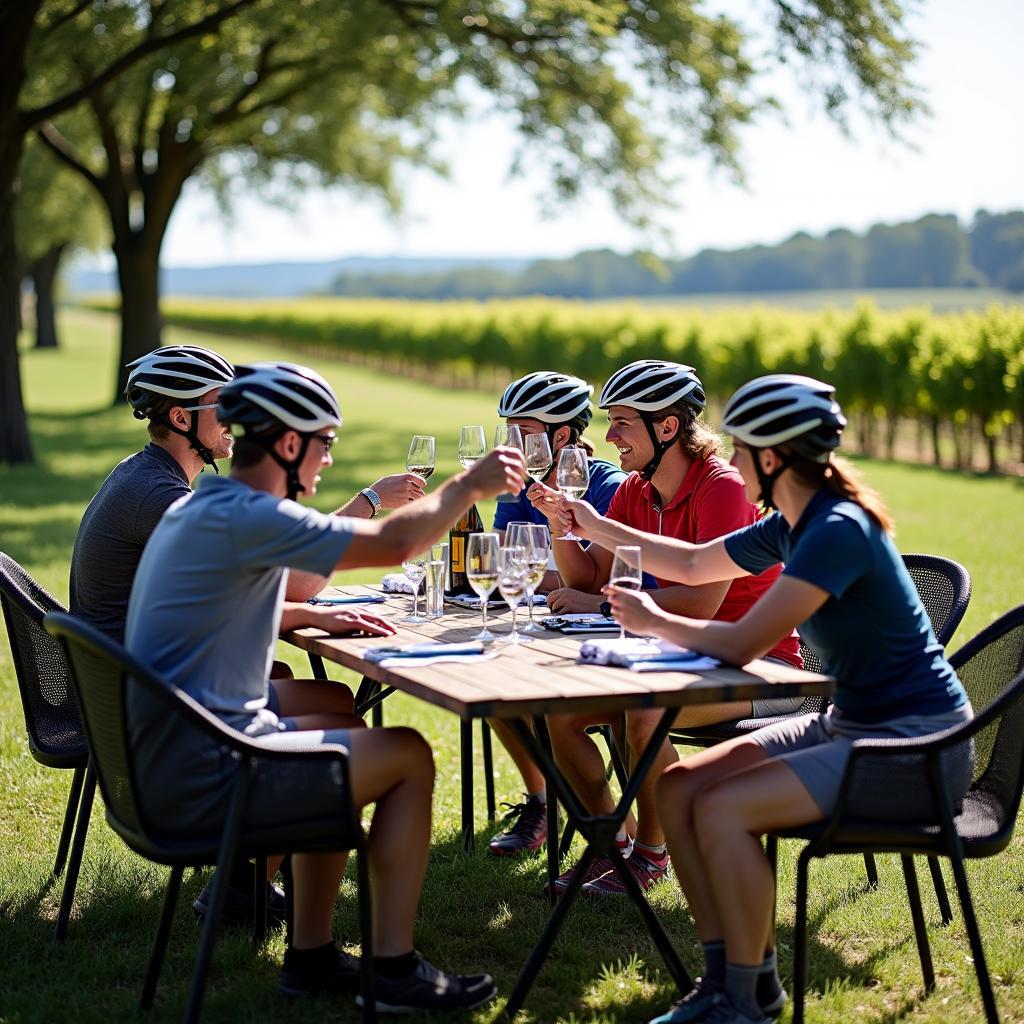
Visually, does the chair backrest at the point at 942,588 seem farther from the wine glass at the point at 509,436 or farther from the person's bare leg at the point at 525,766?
the person's bare leg at the point at 525,766

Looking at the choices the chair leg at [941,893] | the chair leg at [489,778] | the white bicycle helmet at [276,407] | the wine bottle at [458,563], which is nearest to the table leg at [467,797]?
the chair leg at [489,778]

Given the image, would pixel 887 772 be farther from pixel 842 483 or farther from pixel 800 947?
pixel 842 483

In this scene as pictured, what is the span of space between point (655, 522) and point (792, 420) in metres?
1.57

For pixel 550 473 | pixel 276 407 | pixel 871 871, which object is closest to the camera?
pixel 276 407

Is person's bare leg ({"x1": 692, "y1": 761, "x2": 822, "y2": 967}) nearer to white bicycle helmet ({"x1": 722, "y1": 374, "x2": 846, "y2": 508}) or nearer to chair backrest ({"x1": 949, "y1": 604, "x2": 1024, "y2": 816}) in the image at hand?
chair backrest ({"x1": 949, "y1": 604, "x2": 1024, "y2": 816})

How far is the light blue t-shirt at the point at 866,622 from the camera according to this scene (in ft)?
13.1

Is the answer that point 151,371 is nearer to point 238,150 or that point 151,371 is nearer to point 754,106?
point 754,106

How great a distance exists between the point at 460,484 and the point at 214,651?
864mm

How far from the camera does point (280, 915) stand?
17.1 ft

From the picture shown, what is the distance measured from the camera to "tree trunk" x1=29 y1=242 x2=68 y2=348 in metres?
58.0

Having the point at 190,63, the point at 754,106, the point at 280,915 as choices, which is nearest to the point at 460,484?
the point at 280,915

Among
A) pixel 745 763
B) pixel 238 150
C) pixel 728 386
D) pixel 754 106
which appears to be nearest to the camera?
pixel 745 763

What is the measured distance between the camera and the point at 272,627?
4.09 meters

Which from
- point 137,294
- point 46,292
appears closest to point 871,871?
point 137,294
